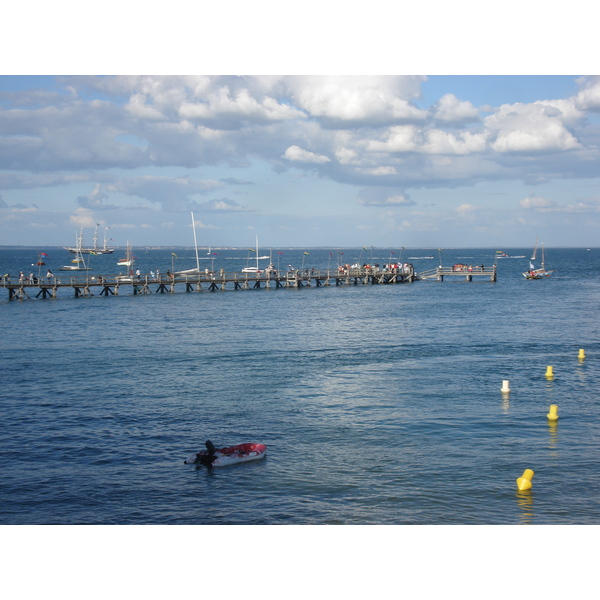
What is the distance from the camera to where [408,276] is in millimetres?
101188

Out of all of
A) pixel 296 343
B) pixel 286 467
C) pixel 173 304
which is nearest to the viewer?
pixel 286 467

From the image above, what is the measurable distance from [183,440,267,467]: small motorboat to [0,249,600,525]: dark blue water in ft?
1.08

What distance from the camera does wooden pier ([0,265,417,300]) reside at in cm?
7012

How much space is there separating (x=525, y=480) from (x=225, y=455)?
30.0 feet

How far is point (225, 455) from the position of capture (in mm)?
19672

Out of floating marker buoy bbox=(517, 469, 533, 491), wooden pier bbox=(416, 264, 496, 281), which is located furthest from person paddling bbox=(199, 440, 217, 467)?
wooden pier bbox=(416, 264, 496, 281)

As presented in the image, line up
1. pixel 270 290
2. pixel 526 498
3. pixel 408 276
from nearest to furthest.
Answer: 1. pixel 526 498
2. pixel 270 290
3. pixel 408 276

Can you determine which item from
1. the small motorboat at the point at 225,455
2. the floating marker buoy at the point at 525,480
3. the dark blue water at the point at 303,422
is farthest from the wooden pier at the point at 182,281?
the floating marker buoy at the point at 525,480

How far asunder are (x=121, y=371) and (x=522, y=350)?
2388cm

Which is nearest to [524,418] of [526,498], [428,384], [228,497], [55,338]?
[428,384]

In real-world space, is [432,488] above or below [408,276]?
below

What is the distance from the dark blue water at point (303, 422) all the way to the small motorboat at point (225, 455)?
1.08ft

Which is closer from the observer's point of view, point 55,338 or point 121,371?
point 121,371

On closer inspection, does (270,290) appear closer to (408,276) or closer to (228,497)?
(408,276)
